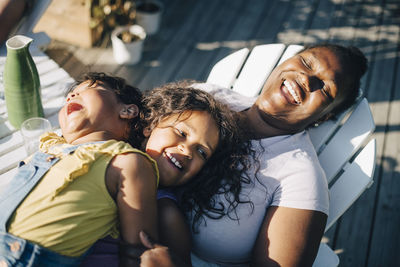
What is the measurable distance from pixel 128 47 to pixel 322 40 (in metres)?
2.16

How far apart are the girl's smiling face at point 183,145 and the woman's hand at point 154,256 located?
294 mm

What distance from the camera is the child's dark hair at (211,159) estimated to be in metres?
1.47

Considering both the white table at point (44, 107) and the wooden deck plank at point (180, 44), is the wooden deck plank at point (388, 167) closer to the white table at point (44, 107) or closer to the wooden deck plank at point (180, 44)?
the wooden deck plank at point (180, 44)

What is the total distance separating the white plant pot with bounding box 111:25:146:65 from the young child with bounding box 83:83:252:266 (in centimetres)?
179

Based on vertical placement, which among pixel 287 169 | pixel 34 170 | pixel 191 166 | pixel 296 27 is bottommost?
pixel 296 27

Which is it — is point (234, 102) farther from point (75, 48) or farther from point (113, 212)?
point (75, 48)

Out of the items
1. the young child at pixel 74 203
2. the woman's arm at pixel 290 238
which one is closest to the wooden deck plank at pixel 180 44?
the young child at pixel 74 203

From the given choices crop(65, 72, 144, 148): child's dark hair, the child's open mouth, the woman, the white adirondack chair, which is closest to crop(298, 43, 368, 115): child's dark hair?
the woman

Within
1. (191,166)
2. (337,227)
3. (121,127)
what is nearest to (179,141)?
(191,166)

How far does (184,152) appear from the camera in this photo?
1.42 metres

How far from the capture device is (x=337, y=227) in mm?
2439

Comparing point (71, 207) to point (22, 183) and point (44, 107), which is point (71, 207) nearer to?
point (22, 183)

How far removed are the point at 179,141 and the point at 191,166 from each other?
117 millimetres

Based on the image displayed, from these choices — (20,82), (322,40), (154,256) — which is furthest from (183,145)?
(322,40)
